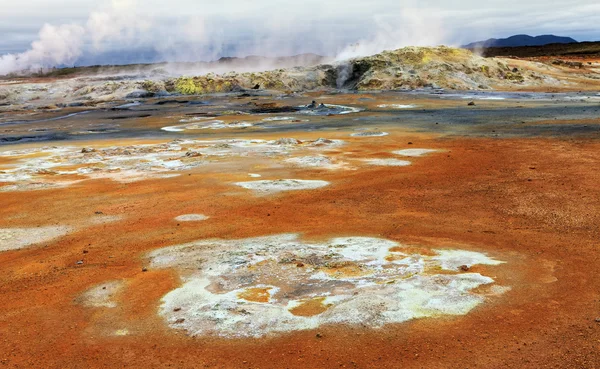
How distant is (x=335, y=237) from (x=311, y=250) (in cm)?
94

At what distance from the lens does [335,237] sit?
33.4ft

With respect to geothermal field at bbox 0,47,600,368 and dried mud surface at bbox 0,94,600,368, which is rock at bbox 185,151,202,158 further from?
geothermal field at bbox 0,47,600,368

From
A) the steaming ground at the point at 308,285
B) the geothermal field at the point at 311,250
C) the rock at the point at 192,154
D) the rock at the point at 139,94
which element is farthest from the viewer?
the rock at the point at 139,94

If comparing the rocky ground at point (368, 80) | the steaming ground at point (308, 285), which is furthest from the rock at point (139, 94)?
the steaming ground at point (308, 285)

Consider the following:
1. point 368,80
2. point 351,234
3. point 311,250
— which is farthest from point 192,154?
point 368,80

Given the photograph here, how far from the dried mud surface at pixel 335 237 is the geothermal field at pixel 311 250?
0.13 ft

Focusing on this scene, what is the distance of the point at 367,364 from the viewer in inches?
225

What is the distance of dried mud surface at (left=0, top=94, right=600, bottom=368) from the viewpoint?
19.9 ft

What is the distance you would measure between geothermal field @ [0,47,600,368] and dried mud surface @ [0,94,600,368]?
0.13 ft

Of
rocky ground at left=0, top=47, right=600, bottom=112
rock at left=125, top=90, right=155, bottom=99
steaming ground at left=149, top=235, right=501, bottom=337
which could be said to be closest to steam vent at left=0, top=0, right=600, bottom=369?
steaming ground at left=149, top=235, right=501, bottom=337

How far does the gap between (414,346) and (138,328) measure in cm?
341

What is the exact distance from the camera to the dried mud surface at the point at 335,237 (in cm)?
607

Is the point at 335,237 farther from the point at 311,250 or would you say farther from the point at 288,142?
the point at 288,142

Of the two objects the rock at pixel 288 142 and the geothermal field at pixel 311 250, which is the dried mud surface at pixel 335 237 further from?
the rock at pixel 288 142
